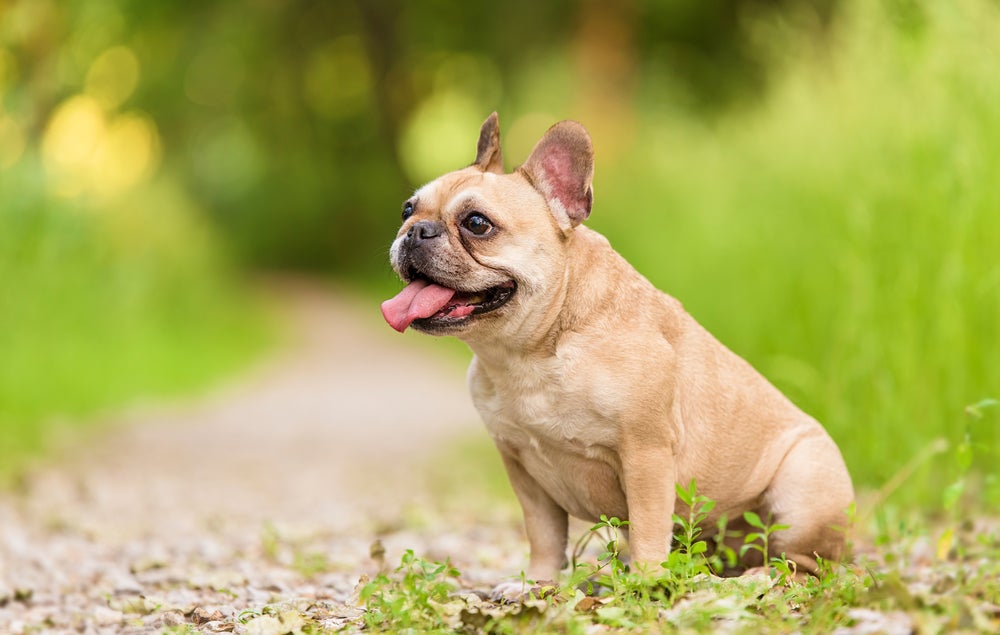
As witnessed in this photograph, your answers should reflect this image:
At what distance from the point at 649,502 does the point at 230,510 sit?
354 cm

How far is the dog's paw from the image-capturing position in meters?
3.38

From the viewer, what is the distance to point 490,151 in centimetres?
392

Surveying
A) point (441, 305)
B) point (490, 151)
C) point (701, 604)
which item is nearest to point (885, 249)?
point (490, 151)

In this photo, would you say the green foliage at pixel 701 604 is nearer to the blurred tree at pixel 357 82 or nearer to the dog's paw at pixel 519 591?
the dog's paw at pixel 519 591

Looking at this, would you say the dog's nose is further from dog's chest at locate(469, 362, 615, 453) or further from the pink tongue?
dog's chest at locate(469, 362, 615, 453)

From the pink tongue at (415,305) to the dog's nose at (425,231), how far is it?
146 millimetres

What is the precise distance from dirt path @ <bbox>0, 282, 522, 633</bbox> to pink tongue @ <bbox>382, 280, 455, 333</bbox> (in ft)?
2.73

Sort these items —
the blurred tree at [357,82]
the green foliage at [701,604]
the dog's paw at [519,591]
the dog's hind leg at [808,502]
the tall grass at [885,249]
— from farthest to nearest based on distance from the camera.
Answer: the blurred tree at [357,82]
the tall grass at [885,249]
the dog's hind leg at [808,502]
the dog's paw at [519,591]
the green foliage at [701,604]

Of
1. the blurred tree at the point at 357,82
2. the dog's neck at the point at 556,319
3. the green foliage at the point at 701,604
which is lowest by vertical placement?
the green foliage at the point at 701,604

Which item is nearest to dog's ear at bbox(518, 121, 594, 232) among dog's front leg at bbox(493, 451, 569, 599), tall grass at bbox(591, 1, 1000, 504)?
dog's front leg at bbox(493, 451, 569, 599)

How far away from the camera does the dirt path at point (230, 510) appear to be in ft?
13.0

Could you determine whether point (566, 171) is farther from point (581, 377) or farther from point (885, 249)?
point (885, 249)

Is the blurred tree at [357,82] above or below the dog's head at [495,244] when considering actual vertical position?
above

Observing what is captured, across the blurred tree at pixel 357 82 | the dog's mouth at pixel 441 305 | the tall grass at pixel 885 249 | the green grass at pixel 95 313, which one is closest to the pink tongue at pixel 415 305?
the dog's mouth at pixel 441 305
